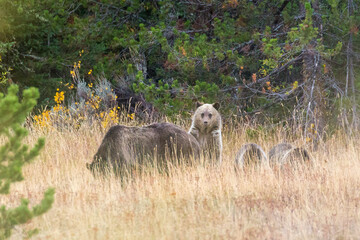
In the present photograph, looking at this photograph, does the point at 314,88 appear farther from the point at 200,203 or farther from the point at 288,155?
the point at 200,203

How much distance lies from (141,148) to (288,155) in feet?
8.09

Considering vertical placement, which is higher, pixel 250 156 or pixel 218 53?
pixel 218 53

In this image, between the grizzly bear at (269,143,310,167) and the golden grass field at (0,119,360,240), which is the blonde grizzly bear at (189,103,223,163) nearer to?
the golden grass field at (0,119,360,240)

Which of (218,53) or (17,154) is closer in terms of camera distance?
(17,154)

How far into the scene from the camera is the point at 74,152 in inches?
374

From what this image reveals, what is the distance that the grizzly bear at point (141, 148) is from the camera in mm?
7152

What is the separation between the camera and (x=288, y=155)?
857 cm

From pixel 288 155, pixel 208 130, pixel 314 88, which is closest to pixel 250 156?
pixel 288 155

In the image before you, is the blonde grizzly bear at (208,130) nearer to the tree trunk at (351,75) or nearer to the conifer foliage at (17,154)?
the tree trunk at (351,75)

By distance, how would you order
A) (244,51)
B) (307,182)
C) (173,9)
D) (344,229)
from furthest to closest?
(173,9) → (244,51) → (307,182) → (344,229)

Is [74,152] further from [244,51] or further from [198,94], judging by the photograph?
[244,51]

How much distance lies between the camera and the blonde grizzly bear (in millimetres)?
9000

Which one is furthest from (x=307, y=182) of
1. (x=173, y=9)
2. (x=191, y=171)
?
(x=173, y=9)

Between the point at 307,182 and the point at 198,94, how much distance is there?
430cm
